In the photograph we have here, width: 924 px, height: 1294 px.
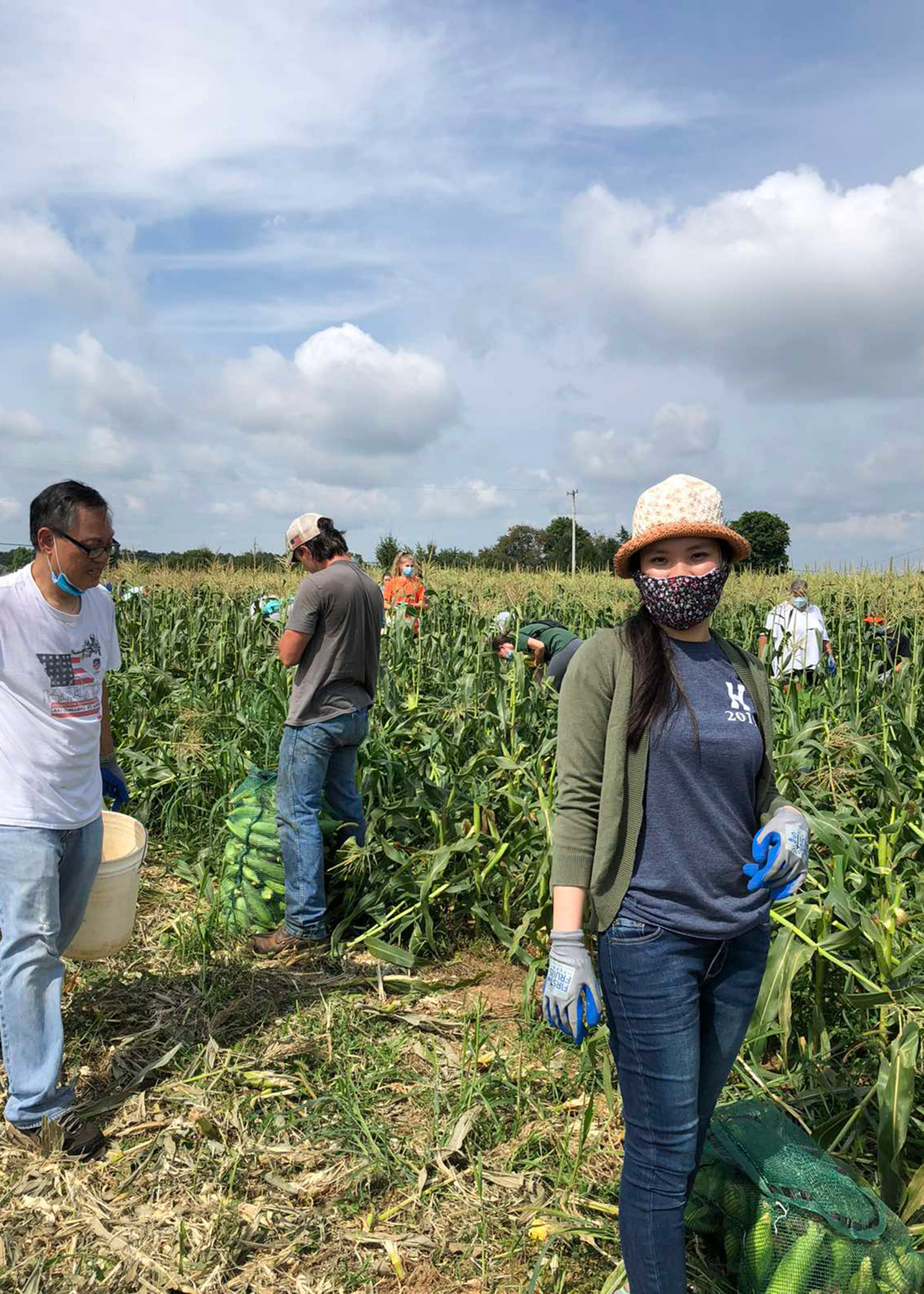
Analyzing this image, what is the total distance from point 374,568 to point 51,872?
12560 millimetres

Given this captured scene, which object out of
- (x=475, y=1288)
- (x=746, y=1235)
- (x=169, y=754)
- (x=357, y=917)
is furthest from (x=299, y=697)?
(x=746, y=1235)

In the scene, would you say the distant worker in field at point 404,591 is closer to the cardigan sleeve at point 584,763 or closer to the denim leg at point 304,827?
the denim leg at point 304,827

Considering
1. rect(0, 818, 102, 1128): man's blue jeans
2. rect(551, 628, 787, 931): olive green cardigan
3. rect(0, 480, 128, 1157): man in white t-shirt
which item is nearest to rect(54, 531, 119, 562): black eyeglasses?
rect(0, 480, 128, 1157): man in white t-shirt

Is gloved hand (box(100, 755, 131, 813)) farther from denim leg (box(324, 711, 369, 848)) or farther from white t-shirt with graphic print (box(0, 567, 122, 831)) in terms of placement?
denim leg (box(324, 711, 369, 848))

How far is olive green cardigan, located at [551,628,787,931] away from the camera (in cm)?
194

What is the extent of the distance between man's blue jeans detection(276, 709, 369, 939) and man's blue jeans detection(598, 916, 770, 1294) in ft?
7.98

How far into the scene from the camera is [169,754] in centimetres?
590

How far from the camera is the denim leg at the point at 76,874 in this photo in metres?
2.98

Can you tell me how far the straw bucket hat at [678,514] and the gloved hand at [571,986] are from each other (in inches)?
30.6

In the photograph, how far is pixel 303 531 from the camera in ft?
14.1

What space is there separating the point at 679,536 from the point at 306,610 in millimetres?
2496

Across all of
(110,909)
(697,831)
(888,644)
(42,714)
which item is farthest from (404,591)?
(697,831)

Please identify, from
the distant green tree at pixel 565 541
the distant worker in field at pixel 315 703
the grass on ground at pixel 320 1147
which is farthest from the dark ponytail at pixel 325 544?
the distant green tree at pixel 565 541

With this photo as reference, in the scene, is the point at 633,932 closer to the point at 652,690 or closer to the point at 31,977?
the point at 652,690
